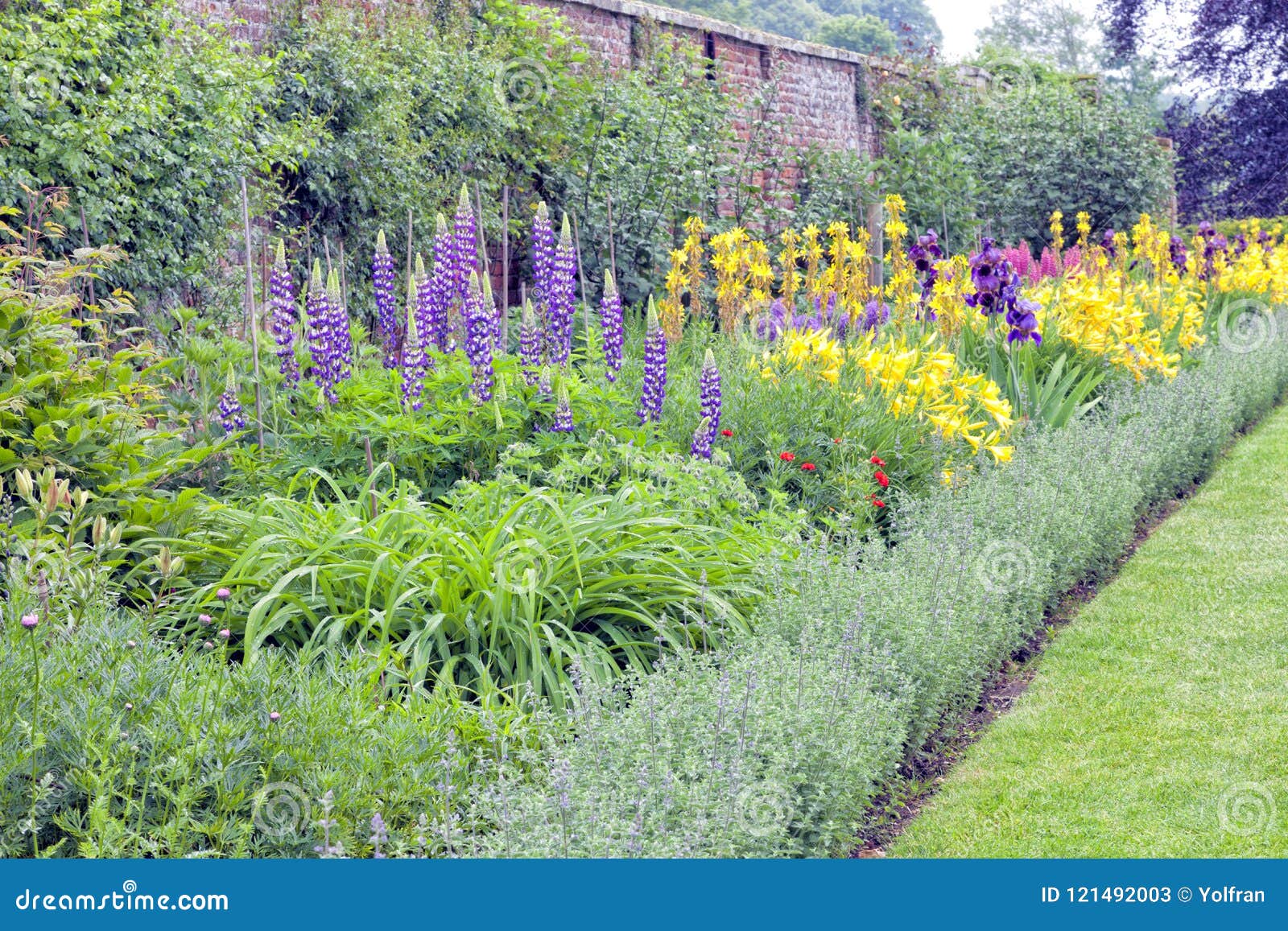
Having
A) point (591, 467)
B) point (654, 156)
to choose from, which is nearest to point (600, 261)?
point (654, 156)

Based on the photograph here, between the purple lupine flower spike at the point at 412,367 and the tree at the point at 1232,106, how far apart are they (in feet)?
68.9

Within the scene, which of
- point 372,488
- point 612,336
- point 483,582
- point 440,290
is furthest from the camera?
point 612,336

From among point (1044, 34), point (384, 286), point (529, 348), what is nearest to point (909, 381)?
point (529, 348)

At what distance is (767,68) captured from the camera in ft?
43.9

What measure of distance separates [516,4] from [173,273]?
172 inches

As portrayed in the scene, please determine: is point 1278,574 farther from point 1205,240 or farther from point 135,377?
point 1205,240

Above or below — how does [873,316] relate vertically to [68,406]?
above

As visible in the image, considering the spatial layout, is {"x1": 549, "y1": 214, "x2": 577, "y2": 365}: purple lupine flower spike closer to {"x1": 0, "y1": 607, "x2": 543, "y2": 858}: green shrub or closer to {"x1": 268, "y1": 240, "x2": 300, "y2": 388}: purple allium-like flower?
{"x1": 268, "y1": 240, "x2": 300, "y2": 388}: purple allium-like flower

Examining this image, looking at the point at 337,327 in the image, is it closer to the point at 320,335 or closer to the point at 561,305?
the point at 320,335

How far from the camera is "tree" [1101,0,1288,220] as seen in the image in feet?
73.8

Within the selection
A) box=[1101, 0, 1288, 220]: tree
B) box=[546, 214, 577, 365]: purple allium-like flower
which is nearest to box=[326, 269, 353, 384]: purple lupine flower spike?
box=[546, 214, 577, 365]: purple allium-like flower

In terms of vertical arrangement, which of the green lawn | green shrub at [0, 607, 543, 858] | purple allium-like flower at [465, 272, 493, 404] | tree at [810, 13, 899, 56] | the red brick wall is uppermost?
tree at [810, 13, 899, 56]

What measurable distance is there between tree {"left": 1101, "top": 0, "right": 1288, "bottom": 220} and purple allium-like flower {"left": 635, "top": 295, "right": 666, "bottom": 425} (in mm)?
20225

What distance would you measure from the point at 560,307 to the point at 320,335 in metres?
1.04
